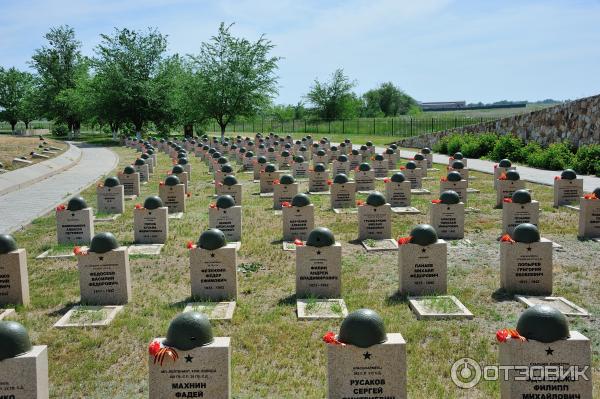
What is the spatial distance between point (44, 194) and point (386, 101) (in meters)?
75.2

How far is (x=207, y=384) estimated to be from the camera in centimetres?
518

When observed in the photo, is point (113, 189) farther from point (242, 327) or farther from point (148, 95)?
point (148, 95)

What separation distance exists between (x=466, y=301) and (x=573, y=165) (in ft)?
59.5

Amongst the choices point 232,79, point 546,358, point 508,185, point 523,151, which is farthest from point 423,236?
point 232,79

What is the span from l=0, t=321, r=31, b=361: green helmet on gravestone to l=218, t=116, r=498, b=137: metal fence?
4258 centimetres

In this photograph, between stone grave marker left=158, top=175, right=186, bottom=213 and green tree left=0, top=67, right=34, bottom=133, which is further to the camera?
green tree left=0, top=67, right=34, bottom=133

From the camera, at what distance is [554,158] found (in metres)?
26.1

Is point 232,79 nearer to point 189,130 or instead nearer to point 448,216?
point 189,130

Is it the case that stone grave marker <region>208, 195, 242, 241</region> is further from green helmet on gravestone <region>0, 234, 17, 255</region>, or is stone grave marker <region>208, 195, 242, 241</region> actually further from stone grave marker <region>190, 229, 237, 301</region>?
green helmet on gravestone <region>0, 234, 17, 255</region>

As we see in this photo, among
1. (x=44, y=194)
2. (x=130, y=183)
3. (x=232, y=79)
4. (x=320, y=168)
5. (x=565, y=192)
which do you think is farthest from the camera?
(x=232, y=79)

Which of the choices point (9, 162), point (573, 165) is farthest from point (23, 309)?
point (9, 162)

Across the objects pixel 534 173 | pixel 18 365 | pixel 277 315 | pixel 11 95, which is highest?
pixel 11 95

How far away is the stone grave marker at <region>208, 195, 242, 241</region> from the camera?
12.5m

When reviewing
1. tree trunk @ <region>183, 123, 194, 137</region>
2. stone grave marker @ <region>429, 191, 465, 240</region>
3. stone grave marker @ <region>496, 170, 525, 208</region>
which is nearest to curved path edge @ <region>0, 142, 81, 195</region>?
stone grave marker @ <region>429, 191, 465, 240</region>
